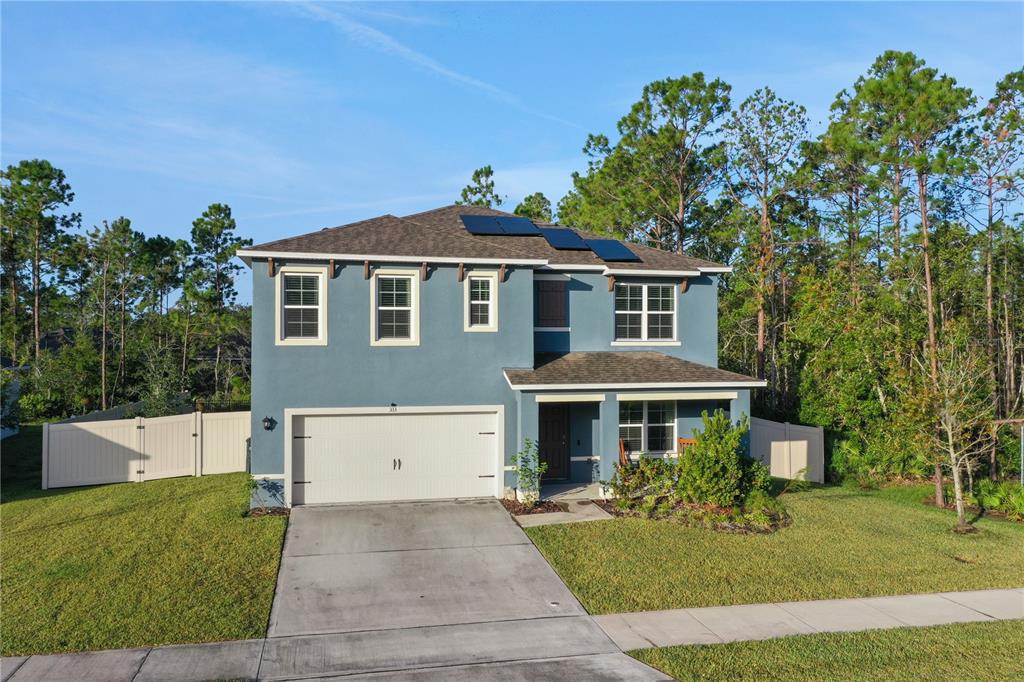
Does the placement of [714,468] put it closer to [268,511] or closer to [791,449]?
[791,449]

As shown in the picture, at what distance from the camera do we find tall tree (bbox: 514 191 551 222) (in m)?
44.4

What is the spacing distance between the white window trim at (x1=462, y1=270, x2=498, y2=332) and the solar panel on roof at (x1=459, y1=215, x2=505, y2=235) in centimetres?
264

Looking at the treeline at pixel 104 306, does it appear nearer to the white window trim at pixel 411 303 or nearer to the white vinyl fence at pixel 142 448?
the white vinyl fence at pixel 142 448

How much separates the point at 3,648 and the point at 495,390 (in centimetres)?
960

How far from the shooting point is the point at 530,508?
46.6 feet

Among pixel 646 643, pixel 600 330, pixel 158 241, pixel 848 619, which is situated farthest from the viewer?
pixel 158 241

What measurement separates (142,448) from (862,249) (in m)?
24.9

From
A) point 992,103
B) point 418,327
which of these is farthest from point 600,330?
point 992,103

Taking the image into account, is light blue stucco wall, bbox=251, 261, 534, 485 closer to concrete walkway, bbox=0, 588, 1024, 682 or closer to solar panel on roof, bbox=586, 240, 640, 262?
solar panel on roof, bbox=586, 240, 640, 262

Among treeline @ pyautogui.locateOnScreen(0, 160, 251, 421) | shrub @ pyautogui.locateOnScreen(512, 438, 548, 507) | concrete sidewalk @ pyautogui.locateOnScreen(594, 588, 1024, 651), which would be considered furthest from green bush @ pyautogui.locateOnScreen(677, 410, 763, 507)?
treeline @ pyautogui.locateOnScreen(0, 160, 251, 421)

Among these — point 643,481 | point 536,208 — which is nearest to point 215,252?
point 536,208

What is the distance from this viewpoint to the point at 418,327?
14.9 meters

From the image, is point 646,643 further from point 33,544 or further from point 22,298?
point 22,298

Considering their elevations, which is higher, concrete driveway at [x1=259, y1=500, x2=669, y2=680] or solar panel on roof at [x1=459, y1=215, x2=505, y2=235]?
solar panel on roof at [x1=459, y1=215, x2=505, y2=235]
